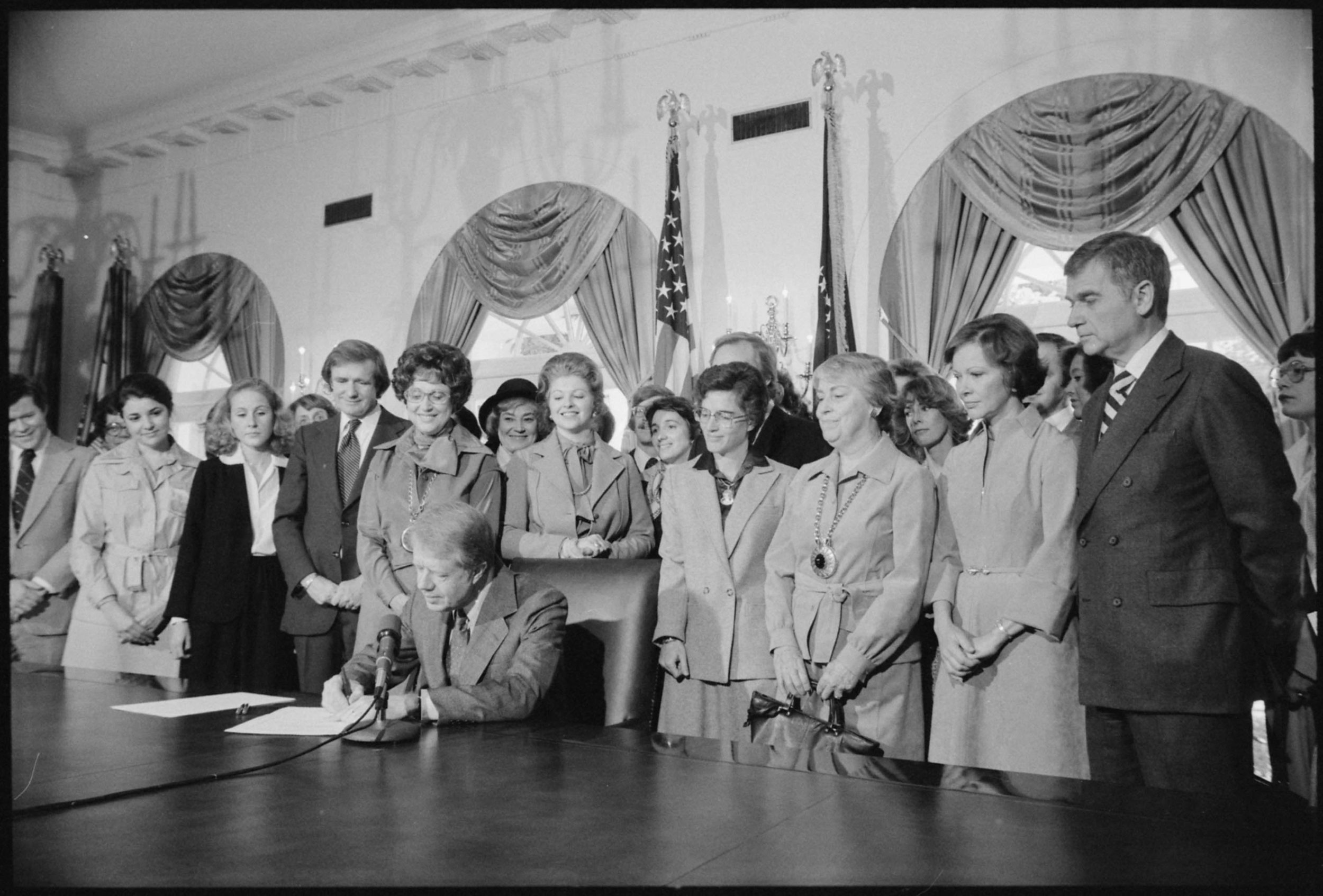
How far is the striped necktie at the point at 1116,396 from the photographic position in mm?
2301

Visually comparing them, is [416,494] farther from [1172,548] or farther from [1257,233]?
[1257,233]

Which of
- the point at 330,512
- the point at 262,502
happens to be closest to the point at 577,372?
the point at 330,512

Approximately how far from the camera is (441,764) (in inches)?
61.3

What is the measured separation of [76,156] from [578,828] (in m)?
10.2

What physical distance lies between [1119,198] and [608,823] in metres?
4.97

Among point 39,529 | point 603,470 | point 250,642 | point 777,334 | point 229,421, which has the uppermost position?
point 777,334

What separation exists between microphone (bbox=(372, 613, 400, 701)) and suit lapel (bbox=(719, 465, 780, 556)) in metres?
1.28

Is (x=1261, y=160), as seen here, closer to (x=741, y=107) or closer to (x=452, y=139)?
(x=741, y=107)

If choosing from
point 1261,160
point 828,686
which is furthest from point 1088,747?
point 1261,160

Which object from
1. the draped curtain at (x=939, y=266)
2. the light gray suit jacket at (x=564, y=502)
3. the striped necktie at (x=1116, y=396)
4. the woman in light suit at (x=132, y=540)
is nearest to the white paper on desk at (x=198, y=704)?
the light gray suit jacket at (x=564, y=502)

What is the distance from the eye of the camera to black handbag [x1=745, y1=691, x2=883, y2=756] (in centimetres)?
188

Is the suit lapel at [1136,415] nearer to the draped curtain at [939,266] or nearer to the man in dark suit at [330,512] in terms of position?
the man in dark suit at [330,512]

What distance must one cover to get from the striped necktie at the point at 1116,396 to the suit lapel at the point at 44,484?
12.5 ft

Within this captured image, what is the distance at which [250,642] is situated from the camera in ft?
12.2
